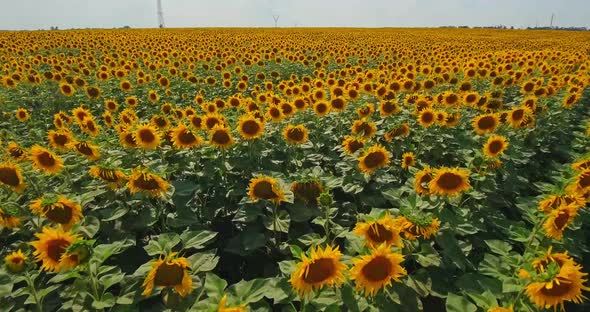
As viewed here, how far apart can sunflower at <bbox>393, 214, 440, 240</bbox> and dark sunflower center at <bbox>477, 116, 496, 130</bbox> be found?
11.2 ft

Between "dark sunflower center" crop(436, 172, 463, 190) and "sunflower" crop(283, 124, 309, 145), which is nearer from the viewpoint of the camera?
"dark sunflower center" crop(436, 172, 463, 190)

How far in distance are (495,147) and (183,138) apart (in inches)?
143

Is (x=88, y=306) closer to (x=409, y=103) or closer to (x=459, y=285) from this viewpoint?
(x=459, y=285)

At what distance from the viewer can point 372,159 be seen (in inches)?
158

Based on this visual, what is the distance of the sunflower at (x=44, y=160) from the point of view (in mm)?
3650

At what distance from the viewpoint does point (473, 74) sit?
34.8ft

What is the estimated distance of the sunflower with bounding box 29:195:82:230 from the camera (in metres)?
2.80

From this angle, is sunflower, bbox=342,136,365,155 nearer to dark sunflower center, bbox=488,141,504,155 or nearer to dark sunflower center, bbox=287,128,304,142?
dark sunflower center, bbox=287,128,304,142

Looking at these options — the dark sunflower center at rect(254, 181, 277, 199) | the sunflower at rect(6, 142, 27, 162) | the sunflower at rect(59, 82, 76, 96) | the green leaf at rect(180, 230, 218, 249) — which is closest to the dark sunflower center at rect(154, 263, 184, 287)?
the green leaf at rect(180, 230, 218, 249)

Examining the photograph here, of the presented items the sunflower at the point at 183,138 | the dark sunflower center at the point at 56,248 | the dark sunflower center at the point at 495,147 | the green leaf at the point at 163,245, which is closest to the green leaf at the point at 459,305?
the green leaf at the point at 163,245

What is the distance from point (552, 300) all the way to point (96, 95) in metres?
9.76

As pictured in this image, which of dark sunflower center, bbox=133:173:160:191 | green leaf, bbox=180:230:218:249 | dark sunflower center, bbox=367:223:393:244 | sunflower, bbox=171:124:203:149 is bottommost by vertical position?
green leaf, bbox=180:230:218:249

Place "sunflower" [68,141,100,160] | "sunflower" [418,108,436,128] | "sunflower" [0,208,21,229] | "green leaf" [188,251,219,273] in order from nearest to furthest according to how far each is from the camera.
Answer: "green leaf" [188,251,219,273], "sunflower" [0,208,21,229], "sunflower" [68,141,100,160], "sunflower" [418,108,436,128]

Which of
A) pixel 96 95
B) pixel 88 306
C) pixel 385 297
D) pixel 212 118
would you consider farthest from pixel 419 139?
pixel 96 95
